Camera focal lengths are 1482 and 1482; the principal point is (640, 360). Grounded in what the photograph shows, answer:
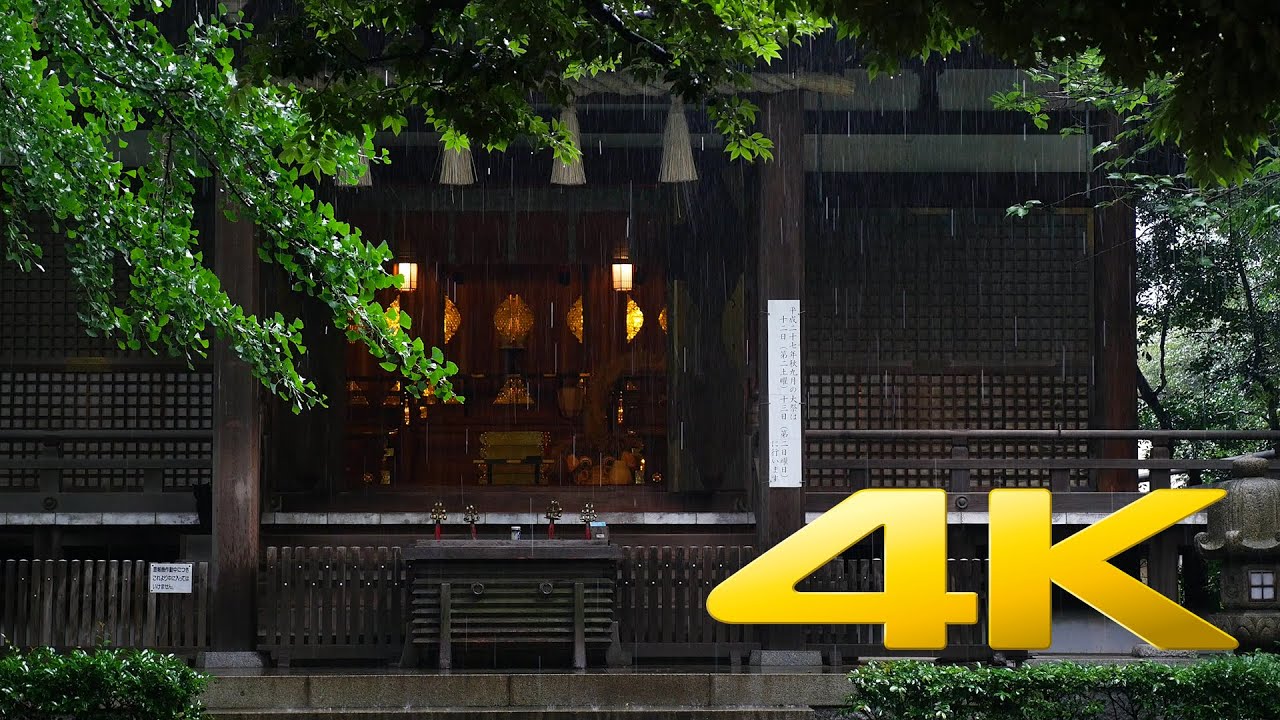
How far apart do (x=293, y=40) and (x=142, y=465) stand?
8.50m

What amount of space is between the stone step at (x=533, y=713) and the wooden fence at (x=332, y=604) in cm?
131

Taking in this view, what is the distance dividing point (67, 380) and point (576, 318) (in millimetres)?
6927

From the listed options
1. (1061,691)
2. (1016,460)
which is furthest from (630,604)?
(1061,691)

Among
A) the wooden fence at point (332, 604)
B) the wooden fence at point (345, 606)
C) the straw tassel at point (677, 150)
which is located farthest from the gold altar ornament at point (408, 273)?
the wooden fence at point (345, 606)

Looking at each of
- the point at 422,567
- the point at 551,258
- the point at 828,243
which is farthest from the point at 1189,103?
the point at 551,258

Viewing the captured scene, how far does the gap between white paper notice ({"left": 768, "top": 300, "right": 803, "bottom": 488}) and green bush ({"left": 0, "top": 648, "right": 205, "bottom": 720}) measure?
569 centimetres

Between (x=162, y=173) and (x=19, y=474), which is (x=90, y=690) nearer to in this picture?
(x=162, y=173)

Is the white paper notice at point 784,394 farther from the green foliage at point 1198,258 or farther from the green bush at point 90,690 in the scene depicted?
the green bush at point 90,690

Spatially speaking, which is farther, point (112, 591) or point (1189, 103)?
point (112, 591)

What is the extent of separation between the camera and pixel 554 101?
22.7 ft

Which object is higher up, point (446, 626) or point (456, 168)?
point (456, 168)

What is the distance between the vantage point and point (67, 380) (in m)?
15.5

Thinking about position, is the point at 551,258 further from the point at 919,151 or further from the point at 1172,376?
the point at 1172,376

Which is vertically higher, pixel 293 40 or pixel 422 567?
pixel 293 40
